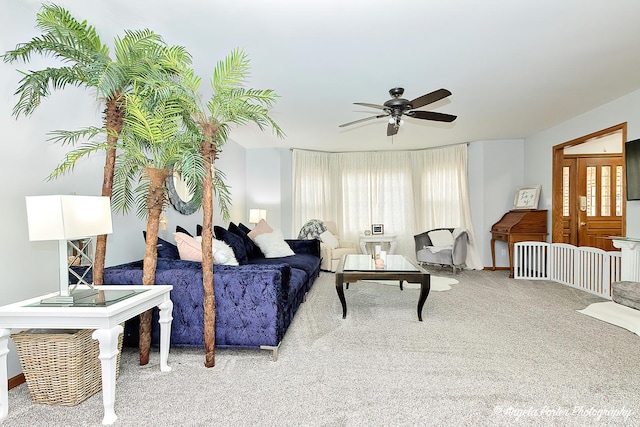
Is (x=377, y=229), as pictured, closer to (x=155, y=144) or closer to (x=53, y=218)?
(x=155, y=144)

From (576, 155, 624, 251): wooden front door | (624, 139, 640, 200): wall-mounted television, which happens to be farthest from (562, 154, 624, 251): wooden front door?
(624, 139, 640, 200): wall-mounted television

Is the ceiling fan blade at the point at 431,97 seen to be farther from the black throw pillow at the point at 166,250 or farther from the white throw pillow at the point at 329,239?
the white throw pillow at the point at 329,239

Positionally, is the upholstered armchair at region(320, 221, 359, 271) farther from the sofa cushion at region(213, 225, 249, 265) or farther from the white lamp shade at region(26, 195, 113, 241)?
the white lamp shade at region(26, 195, 113, 241)

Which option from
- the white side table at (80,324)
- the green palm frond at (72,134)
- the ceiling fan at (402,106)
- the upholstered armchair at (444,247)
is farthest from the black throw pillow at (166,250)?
the upholstered armchair at (444,247)

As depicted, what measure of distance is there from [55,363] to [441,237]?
5.62 meters

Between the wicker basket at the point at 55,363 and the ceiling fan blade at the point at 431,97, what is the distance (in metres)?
3.02

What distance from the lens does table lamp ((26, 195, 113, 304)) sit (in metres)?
1.60

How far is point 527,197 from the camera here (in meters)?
5.59

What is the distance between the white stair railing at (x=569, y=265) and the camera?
4.00m

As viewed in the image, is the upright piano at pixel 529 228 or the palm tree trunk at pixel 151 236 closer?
the palm tree trunk at pixel 151 236

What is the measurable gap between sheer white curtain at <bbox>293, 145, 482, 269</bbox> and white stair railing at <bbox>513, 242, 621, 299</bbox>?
160 centimetres

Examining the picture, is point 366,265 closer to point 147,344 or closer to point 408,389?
point 408,389

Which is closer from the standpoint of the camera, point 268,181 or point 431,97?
point 431,97

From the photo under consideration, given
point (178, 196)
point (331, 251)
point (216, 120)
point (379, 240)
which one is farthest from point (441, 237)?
point (216, 120)
